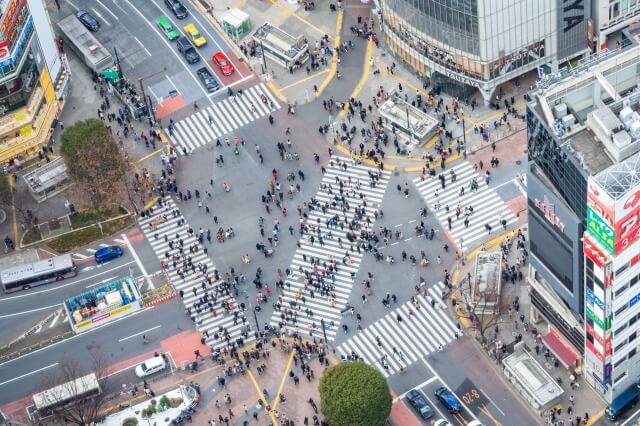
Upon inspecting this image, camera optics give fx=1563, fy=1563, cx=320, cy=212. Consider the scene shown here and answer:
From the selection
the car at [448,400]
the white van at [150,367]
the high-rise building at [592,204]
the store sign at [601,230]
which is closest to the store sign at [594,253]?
the high-rise building at [592,204]

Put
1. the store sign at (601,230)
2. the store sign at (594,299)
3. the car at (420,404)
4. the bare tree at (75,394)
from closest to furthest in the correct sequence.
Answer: the store sign at (601,230), the store sign at (594,299), the car at (420,404), the bare tree at (75,394)

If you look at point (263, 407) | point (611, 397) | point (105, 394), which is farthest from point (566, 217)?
point (105, 394)

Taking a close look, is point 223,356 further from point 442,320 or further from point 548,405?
point 548,405

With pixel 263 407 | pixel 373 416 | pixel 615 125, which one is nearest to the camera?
pixel 615 125

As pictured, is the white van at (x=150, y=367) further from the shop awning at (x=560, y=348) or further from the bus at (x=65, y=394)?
the shop awning at (x=560, y=348)

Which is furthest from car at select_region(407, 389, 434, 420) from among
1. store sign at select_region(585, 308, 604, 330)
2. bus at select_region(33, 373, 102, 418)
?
bus at select_region(33, 373, 102, 418)

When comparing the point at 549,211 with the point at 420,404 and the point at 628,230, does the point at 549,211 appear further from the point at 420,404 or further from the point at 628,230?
the point at 420,404
